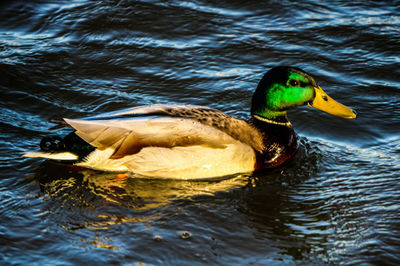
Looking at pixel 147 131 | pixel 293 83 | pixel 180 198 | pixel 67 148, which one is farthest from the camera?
pixel 293 83

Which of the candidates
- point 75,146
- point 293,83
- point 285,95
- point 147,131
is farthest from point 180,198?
point 293,83

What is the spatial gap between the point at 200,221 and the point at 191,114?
A: 1238mm

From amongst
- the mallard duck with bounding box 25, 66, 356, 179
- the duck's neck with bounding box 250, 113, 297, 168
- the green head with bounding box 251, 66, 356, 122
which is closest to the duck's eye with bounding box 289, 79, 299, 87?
the green head with bounding box 251, 66, 356, 122

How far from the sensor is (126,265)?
13.7 feet

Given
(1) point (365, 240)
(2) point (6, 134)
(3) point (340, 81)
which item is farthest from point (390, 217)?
(2) point (6, 134)

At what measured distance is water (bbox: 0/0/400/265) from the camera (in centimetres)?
450

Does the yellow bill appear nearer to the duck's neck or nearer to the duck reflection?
the duck's neck

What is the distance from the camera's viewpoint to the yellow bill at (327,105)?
6156 millimetres

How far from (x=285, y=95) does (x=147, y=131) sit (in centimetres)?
155

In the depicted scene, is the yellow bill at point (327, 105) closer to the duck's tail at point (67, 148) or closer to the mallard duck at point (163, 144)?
the mallard duck at point (163, 144)

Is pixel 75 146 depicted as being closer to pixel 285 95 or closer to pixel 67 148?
pixel 67 148

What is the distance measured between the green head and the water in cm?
48

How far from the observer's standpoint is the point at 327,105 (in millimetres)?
6199

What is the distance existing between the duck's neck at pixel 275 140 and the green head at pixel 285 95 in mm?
54
